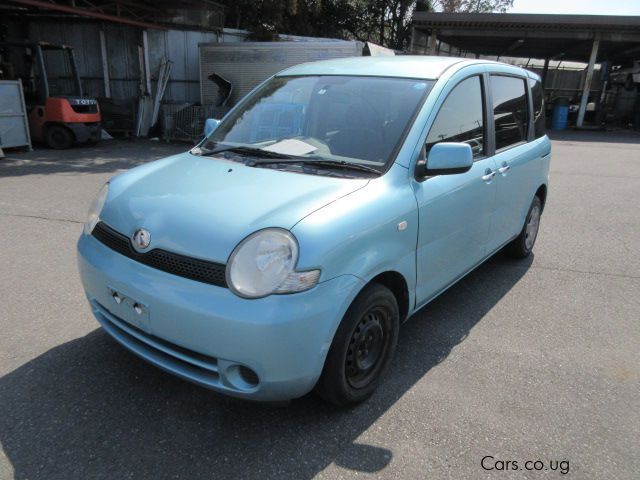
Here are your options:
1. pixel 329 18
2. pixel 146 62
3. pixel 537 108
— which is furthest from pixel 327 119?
pixel 329 18

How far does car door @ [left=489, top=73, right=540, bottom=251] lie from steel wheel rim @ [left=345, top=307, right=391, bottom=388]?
152cm

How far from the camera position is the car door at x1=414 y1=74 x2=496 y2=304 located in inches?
113

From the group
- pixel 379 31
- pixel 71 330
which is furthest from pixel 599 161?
pixel 379 31

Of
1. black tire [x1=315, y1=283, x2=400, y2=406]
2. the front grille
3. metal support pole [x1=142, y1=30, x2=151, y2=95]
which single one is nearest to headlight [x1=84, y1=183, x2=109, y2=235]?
the front grille

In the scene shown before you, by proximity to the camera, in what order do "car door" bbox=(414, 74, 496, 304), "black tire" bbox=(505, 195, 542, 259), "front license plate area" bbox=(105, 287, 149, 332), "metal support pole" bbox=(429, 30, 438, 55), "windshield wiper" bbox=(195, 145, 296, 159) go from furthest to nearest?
"metal support pole" bbox=(429, 30, 438, 55), "black tire" bbox=(505, 195, 542, 259), "windshield wiper" bbox=(195, 145, 296, 159), "car door" bbox=(414, 74, 496, 304), "front license plate area" bbox=(105, 287, 149, 332)

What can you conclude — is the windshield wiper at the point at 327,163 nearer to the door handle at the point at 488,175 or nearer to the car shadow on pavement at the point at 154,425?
the door handle at the point at 488,175

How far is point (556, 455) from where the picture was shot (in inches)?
93.0

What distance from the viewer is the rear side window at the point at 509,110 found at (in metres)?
3.74

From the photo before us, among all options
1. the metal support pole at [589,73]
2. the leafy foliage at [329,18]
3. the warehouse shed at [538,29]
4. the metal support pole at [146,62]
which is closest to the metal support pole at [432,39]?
the warehouse shed at [538,29]

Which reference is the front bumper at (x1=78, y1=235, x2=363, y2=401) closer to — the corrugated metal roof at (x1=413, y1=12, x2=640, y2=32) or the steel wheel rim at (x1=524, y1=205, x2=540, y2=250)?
the steel wheel rim at (x1=524, y1=205, x2=540, y2=250)

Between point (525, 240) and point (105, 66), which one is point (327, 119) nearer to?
point (525, 240)

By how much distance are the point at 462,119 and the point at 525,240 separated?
2.00 m

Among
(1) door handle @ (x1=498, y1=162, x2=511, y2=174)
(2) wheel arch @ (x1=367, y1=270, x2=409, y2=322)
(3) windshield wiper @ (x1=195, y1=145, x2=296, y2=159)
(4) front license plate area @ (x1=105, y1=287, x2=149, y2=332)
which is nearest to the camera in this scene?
(4) front license plate area @ (x1=105, y1=287, x2=149, y2=332)

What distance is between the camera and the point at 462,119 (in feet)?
10.8
